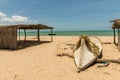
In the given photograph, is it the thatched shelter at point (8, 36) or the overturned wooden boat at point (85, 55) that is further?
the thatched shelter at point (8, 36)

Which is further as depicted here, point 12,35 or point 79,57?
point 12,35

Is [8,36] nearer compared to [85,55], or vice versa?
[85,55]

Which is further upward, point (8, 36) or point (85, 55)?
point (8, 36)

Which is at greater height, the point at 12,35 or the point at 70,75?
the point at 12,35

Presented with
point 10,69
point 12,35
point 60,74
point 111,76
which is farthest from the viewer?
point 12,35

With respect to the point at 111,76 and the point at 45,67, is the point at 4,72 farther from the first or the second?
the point at 111,76

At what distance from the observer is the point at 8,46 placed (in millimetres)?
14156

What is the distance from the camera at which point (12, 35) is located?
13.8m

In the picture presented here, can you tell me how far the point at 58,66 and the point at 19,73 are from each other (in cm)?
196

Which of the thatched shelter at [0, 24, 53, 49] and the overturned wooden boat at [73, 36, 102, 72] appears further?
the thatched shelter at [0, 24, 53, 49]

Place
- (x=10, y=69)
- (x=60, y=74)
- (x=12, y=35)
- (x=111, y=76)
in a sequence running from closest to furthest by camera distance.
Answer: (x=111, y=76) → (x=60, y=74) → (x=10, y=69) → (x=12, y=35)

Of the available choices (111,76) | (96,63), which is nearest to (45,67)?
(96,63)

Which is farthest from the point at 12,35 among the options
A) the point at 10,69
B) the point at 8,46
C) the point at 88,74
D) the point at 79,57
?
the point at 88,74

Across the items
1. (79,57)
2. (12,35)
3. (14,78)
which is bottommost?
(14,78)
